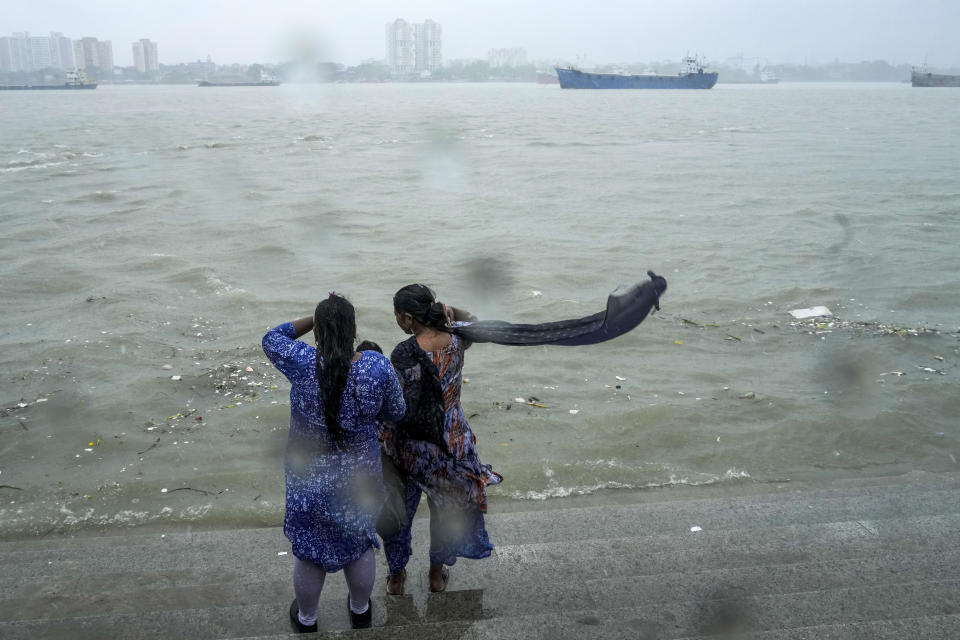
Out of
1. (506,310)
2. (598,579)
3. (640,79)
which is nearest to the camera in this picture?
(598,579)

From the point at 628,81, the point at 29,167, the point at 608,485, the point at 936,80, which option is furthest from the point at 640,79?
the point at 608,485

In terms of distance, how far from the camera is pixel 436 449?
10.3 feet

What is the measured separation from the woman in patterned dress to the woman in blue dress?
32 centimetres

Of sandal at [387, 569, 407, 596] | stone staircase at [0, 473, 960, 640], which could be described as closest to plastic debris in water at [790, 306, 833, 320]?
stone staircase at [0, 473, 960, 640]

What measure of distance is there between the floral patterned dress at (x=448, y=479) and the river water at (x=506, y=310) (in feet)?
5.96

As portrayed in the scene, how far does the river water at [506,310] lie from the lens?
554 centimetres

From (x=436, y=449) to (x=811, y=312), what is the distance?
7.25 meters

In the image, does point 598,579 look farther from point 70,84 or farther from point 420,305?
point 70,84

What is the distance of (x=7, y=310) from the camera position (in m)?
9.23

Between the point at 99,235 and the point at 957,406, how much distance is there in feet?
41.2

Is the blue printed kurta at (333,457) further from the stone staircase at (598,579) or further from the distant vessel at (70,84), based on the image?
the distant vessel at (70,84)

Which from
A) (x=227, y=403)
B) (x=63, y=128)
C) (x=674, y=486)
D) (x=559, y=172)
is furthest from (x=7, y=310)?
(x=63, y=128)

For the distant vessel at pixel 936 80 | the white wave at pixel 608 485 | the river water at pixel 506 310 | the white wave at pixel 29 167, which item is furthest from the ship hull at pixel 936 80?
the white wave at pixel 608 485

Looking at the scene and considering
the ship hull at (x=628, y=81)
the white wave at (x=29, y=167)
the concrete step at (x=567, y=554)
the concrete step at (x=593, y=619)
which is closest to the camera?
the concrete step at (x=593, y=619)
